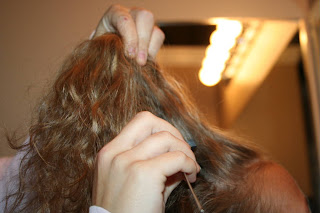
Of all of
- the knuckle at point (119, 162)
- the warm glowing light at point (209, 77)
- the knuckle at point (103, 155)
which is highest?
the warm glowing light at point (209, 77)

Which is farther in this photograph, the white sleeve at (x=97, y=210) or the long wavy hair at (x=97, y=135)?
the long wavy hair at (x=97, y=135)

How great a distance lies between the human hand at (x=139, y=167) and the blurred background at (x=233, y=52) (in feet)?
2.97

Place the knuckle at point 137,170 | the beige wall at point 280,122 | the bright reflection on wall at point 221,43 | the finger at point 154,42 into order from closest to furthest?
1. the knuckle at point 137,170
2. the finger at point 154,42
3. the beige wall at point 280,122
4. the bright reflection on wall at point 221,43

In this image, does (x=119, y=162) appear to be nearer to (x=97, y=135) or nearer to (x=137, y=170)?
(x=137, y=170)

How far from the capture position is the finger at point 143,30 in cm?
65

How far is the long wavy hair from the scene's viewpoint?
1.88 ft

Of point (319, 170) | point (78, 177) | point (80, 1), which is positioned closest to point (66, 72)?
point (78, 177)

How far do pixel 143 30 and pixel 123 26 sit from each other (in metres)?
0.04

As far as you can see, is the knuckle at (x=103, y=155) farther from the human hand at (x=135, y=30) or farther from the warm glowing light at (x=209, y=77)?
the warm glowing light at (x=209, y=77)

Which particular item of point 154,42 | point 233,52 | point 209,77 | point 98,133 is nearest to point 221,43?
point 233,52

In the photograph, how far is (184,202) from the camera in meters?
0.60

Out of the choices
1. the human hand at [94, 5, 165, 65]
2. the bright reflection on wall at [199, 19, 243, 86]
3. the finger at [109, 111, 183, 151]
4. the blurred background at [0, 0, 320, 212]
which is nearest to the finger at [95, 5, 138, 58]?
the human hand at [94, 5, 165, 65]

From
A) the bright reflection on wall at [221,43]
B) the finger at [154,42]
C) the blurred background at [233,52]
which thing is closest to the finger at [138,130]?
the finger at [154,42]

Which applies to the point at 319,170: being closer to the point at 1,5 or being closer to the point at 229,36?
the point at 229,36
